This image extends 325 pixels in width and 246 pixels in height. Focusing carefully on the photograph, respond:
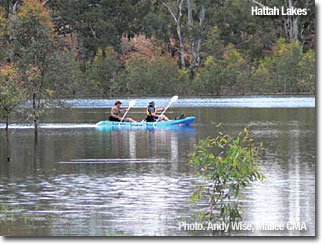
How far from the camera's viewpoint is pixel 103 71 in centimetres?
8444

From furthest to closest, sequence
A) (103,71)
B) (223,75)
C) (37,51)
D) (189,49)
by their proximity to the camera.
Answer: (189,49)
(103,71)
(223,75)
(37,51)

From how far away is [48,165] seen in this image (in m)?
26.4

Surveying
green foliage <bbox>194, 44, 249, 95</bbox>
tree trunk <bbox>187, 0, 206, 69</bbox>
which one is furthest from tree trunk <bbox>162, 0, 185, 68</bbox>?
green foliage <bbox>194, 44, 249, 95</bbox>

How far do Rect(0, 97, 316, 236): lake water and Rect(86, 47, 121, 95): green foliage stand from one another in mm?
40319

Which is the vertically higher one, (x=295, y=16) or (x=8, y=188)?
(x=295, y=16)

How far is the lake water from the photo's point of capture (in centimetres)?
1634

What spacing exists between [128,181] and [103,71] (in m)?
62.4

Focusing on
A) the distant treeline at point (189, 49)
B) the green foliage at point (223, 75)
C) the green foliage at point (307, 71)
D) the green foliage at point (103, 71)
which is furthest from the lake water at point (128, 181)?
the green foliage at point (103, 71)

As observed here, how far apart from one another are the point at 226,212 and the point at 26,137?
21510 mm

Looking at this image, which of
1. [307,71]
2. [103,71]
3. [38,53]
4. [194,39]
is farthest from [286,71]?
[38,53]

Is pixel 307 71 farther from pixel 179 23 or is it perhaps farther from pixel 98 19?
pixel 98 19

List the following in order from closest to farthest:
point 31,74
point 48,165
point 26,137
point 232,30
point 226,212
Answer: point 226,212, point 48,165, point 31,74, point 26,137, point 232,30

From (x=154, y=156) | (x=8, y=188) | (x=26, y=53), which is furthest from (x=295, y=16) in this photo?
(x=8, y=188)

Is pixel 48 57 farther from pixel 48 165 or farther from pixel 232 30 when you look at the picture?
pixel 232 30
